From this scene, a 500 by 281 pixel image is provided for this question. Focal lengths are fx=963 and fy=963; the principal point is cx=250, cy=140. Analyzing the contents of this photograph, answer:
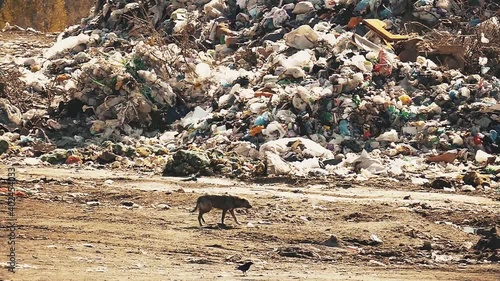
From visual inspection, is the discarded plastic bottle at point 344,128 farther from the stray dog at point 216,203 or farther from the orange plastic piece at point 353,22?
the stray dog at point 216,203

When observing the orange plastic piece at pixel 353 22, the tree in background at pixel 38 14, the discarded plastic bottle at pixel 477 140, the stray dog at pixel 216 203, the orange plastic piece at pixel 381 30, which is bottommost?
the stray dog at pixel 216 203

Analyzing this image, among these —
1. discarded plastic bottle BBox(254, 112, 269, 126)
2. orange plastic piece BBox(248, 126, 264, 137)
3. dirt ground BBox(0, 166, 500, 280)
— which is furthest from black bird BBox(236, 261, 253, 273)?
discarded plastic bottle BBox(254, 112, 269, 126)

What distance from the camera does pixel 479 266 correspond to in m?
6.41

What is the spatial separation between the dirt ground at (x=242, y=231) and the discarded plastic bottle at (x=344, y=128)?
5.05 feet

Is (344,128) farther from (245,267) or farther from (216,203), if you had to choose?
(245,267)

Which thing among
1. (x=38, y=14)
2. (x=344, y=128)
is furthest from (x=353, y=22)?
(x=38, y=14)

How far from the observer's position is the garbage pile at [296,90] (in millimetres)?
10305

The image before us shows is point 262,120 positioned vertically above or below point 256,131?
above

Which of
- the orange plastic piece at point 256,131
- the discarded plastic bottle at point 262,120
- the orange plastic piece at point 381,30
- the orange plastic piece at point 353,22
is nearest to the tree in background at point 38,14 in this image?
the orange plastic piece at point 353,22

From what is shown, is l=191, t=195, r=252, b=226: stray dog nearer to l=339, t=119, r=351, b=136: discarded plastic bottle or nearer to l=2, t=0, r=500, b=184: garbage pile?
l=2, t=0, r=500, b=184: garbage pile

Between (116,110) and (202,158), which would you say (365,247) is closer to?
(202,158)

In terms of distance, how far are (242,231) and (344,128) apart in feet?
12.8

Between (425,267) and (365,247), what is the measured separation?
0.68 meters

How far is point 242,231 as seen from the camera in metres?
7.17
